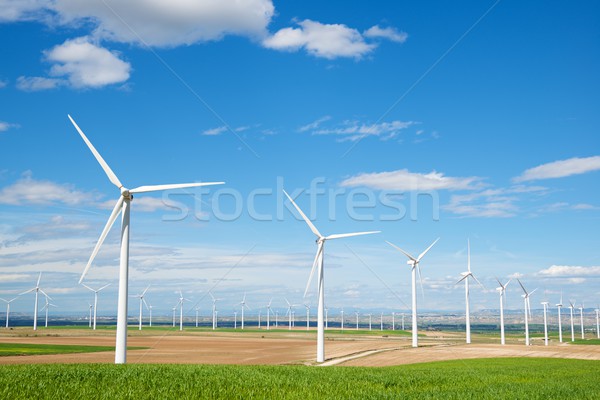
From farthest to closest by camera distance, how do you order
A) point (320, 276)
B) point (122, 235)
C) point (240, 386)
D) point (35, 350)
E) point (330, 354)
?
point (35, 350) < point (330, 354) < point (320, 276) < point (122, 235) < point (240, 386)

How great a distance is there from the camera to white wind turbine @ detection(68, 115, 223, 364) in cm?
4003

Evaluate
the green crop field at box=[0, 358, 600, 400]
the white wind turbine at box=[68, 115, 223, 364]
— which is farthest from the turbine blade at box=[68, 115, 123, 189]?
the green crop field at box=[0, 358, 600, 400]

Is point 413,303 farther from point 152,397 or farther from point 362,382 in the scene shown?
point 152,397

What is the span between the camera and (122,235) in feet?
141

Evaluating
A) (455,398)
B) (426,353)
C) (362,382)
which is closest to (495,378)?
(362,382)

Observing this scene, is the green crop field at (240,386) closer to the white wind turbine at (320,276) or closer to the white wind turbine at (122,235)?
the white wind turbine at (122,235)

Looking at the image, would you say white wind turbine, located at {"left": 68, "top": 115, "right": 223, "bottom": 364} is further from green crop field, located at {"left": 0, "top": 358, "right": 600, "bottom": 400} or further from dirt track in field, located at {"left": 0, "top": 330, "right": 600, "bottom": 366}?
dirt track in field, located at {"left": 0, "top": 330, "right": 600, "bottom": 366}

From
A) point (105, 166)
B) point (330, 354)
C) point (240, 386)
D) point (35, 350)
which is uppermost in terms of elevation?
point (105, 166)

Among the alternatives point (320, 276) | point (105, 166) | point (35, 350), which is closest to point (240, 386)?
point (105, 166)

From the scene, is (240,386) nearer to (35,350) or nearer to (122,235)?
(122,235)

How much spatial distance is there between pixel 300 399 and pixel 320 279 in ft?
139

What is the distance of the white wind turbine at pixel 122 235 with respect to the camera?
131 ft

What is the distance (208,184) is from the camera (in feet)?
140

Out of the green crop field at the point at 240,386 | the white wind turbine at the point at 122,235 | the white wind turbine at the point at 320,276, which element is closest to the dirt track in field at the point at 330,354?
the white wind turbine at the point at 320,276
